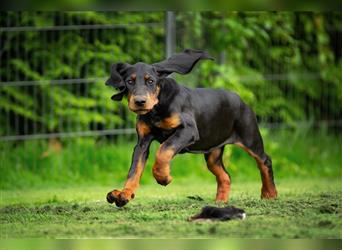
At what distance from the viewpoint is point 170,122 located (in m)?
6.13

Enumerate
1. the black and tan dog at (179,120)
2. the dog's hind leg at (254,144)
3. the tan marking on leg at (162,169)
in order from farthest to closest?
the dog's hind leg at (254,144)
the black and tan dog at (179,120)
the tan marking on leg at (162,169)

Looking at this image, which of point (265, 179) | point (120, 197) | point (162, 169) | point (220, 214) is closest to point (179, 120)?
point (162, 169)

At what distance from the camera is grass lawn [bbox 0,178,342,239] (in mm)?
4988

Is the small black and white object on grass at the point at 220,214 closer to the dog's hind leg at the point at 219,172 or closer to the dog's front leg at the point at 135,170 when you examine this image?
the dog's front leg at the point at 135,170

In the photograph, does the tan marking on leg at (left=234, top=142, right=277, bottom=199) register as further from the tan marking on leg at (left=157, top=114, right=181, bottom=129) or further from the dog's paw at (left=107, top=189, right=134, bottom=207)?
the dog's paw at (left=107, top=189, right=134, bottom=207)

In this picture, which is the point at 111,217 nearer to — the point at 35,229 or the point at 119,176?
the point at 35,229

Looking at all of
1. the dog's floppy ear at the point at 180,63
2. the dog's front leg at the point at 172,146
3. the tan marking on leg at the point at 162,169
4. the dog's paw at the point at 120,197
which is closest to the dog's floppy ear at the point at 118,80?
the dog's floppy ear at the point at 180,63

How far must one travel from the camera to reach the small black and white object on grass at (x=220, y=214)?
5.46 m

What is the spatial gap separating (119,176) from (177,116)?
3995 mm

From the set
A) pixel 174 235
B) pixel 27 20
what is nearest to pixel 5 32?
pixel 27 20

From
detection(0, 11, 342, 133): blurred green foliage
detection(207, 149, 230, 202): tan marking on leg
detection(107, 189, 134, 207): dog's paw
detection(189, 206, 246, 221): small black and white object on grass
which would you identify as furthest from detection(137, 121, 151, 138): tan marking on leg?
detection(0, 11, 342, 133): blurred green foliage

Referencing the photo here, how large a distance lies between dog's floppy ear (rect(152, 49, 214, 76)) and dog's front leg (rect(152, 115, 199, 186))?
0.34 meters

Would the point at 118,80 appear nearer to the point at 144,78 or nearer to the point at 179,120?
the point at 144,78

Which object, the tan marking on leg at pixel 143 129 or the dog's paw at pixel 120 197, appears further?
the tan marking on leg at pixel 143 129
